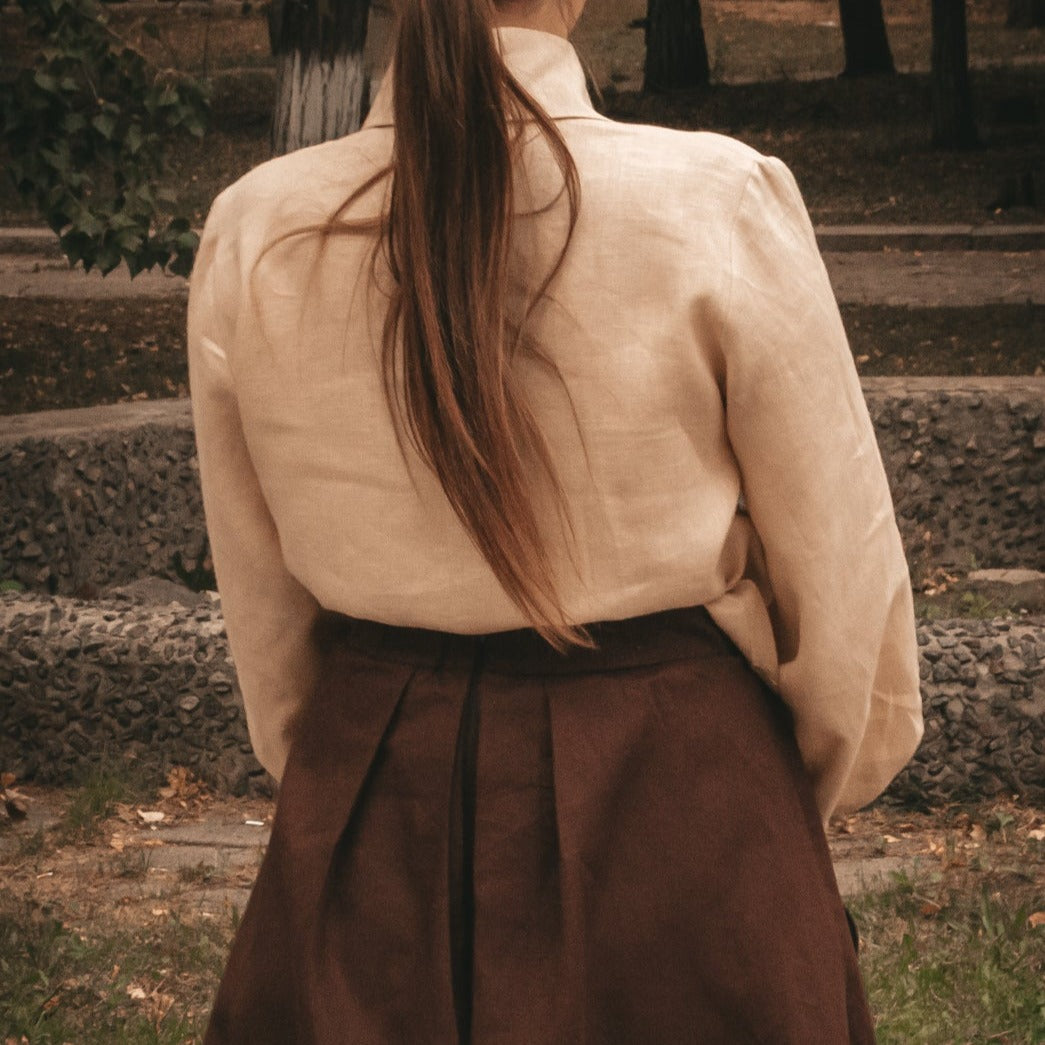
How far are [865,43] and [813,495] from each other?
24.0 meters

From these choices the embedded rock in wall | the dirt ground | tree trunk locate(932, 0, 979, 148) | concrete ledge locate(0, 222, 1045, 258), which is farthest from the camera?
tree trunk locate(932, 0, 979, 148)

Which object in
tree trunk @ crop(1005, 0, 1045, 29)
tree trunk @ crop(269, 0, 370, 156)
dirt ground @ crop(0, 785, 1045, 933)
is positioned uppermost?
tree trunk @ crop(269, 0, 370, 156)

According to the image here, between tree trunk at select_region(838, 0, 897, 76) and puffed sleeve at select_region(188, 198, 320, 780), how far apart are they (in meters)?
23.6

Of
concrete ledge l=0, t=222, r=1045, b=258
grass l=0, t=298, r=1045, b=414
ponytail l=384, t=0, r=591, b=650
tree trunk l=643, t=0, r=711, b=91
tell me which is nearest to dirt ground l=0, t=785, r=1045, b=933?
ponytail l=384, t=0, r=591, b=650

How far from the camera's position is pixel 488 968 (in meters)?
1.52

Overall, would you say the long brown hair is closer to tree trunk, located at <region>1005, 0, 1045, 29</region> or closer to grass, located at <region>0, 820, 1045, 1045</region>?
grass, located at <region>0, 820, 1045, 1045</region>

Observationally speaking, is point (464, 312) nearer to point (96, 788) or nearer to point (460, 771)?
point (460, 771)

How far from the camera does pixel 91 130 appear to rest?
19.7ft

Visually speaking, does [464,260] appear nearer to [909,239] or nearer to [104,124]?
[104,124]

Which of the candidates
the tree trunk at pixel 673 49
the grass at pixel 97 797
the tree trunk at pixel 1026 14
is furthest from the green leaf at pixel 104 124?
the tree trunk at pixel 1026 14

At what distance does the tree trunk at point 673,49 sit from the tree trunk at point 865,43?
2141mm

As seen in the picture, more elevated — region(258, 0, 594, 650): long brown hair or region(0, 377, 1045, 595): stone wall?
region(258, 0, 594, 650): long brown hair

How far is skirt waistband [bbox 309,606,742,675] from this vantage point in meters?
1.57

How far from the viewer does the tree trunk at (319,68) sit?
→ 6648 millimetres
